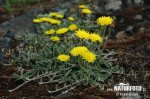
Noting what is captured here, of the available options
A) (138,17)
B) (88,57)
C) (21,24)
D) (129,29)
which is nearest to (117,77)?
(88,57)

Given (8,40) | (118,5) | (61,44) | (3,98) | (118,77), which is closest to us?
(3,98)

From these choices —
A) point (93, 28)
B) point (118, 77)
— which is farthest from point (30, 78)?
point (93, 28)

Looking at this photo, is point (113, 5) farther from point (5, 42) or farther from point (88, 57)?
point (88, 57)

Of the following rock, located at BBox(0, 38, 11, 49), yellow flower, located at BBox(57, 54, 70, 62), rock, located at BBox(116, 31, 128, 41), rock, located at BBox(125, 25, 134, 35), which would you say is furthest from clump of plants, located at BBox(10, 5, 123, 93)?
rock, located at BBox(125, 25, 134, 35)

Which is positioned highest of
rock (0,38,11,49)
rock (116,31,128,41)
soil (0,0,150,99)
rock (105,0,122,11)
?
rock (105,0,122,11)

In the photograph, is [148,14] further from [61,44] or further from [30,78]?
[30,78]

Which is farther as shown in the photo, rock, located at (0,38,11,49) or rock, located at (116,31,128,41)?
rock, located at (116,31,128,41)

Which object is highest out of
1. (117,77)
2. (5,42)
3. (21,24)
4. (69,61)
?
(21,24)

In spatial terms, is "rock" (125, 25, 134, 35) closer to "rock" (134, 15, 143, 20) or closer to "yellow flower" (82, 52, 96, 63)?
"rock" (134, 15, 143, 20)

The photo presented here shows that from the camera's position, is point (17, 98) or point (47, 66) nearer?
point (17, 98)

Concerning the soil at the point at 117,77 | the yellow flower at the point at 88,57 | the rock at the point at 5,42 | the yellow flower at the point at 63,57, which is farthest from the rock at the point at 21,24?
the yellow flower at the point at 88,57

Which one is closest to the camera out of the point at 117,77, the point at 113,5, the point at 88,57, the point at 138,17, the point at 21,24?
the point at 88,57
